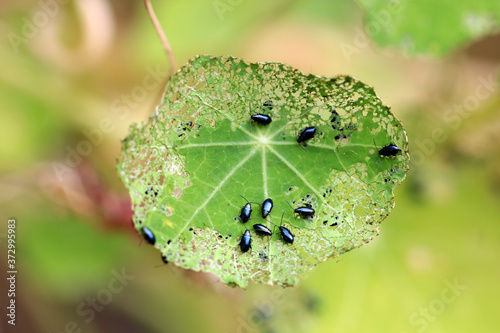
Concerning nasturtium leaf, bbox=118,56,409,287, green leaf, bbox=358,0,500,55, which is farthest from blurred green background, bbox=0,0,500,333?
nasturtium leaf, bbox=118,56,409,287

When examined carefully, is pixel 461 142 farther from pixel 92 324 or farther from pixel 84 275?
pixel 92 324

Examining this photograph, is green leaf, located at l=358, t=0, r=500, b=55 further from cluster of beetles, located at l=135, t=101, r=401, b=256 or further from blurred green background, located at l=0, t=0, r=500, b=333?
cluster of beetles, located at l=135, t=101, r=401, b=256

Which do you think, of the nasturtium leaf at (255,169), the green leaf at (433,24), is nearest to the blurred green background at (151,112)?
the green leaf at (433,24)

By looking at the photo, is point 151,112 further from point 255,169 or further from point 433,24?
point 433,24

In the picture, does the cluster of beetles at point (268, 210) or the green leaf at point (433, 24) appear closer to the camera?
the cluster of beetles at point (268, 210)

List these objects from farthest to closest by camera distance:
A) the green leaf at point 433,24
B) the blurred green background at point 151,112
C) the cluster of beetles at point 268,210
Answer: the blurred green background at point 151,112 < the green leaf at point 433,24 < the cluster of beetles at point 268,210

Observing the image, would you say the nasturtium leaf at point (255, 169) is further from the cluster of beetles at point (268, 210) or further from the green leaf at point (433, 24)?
the green leaf at point (433, 24)

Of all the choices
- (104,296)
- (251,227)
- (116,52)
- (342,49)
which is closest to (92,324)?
(104,296)

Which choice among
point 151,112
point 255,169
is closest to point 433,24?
point 255,169

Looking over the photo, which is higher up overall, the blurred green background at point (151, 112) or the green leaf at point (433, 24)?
the green leaf at point (433, 24)

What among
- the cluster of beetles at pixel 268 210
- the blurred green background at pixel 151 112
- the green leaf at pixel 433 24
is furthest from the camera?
the blurred green background at pixel 151 112
